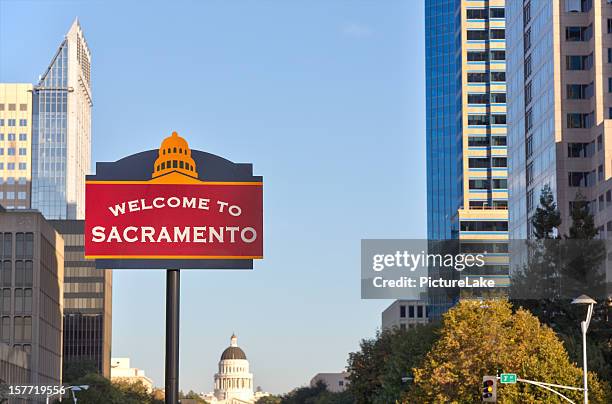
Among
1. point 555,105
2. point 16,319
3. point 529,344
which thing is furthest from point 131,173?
point 16,319

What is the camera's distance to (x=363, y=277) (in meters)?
76.1

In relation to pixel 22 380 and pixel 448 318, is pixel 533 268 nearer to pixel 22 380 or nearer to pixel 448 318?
pixel 448 318

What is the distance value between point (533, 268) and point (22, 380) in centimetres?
9223

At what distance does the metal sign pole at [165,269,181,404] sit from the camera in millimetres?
35719

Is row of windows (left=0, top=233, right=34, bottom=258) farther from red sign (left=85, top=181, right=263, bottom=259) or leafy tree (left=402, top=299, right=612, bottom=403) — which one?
red sign (left=85, top=181, right=263, bottom=259)

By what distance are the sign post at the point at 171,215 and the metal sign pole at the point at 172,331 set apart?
0.04 metres

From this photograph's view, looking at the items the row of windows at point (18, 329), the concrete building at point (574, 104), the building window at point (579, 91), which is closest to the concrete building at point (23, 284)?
the row of windows at point (18, 329)

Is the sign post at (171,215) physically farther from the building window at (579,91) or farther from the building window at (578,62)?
the building window at (578,62)

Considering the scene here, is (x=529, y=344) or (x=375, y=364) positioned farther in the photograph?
(x=375, y=364)

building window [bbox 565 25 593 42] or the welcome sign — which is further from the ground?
building window [bbox 565 25 593 42]

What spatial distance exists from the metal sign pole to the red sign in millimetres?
1050

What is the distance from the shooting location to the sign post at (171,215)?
35.6 meters

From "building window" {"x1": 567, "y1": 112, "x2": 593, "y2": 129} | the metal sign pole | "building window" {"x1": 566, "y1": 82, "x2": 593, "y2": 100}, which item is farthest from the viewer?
"building window" {"x1": 566, "y1": 82, "x2": 593, "y2": 100}

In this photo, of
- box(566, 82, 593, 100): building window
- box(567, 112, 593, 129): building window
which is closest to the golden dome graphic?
box(567, 112, 593, 129): building window
